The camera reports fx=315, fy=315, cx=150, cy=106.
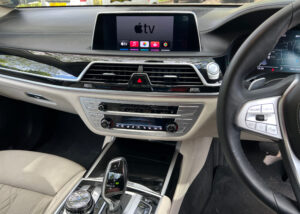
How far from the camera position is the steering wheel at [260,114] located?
2.73ft

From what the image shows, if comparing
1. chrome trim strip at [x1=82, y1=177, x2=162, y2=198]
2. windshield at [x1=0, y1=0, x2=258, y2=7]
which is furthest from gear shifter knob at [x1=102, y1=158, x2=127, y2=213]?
windshield at [x1=0, y1=0, x2=258, y2=7]

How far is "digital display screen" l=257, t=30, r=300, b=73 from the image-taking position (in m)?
1.17

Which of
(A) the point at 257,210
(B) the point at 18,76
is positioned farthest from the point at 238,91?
(B) the point at 18,76

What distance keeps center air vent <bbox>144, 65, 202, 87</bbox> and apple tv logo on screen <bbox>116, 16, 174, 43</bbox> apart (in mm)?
114

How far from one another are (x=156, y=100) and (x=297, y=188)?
1.96 ft

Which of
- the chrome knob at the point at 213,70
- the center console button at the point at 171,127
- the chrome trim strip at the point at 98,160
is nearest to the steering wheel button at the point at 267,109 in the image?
the chrome knob at the point at 213,70

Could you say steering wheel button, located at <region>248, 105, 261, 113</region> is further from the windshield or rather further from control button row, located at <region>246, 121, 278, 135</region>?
the windshield

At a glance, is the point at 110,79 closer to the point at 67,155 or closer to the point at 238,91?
the point at 238,91

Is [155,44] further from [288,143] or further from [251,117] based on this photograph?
[288,143]

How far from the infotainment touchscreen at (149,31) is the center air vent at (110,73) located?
0.08 metres

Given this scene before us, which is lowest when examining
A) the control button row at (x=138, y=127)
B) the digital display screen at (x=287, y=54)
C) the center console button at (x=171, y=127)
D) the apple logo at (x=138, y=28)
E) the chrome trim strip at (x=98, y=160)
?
the chrome trim strip at (x=98, y=160)

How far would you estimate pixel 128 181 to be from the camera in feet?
4.15

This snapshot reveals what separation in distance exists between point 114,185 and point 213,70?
56 cm

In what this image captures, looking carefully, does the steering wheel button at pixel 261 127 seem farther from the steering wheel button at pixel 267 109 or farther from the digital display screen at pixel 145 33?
the digital display screen at pixel 145 33
